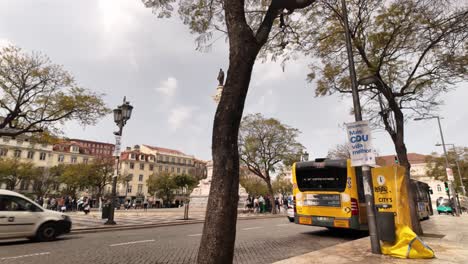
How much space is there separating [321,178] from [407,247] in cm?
513

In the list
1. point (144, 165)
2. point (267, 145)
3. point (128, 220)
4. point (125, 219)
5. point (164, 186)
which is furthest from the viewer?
point (144, 165)

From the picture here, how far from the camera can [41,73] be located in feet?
56.6

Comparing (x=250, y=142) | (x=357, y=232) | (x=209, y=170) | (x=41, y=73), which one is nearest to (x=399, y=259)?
(x=357, y=232)

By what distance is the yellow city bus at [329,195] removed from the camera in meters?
10.4

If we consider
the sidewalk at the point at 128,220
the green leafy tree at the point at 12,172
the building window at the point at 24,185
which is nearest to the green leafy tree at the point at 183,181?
the green leafy tree at the point at 12,172

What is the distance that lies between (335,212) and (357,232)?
11.5 ft

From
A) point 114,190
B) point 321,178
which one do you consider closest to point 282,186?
point 114,190

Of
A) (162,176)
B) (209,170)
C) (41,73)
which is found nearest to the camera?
(41,73)

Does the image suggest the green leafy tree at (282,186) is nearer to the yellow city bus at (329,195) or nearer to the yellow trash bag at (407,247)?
the yellow city bus at (329,195)

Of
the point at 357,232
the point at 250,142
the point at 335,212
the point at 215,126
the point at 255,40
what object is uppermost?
the point at 250,142

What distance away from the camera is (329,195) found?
36.1ft

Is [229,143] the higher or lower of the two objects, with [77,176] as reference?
lower

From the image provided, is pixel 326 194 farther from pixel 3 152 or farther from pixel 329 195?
pixel 3 152

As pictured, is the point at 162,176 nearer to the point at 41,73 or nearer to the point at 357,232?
the point at 41,73
